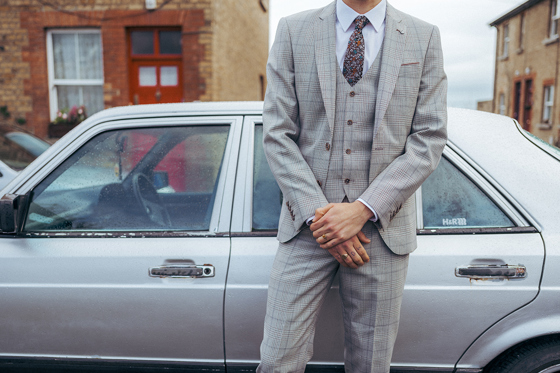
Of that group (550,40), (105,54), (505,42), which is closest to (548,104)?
(550,40)

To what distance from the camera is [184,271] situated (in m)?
1.97

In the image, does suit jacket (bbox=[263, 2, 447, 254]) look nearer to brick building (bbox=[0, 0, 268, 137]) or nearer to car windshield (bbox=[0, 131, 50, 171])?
car windshield (bbox=[0, 131, 50, 171])

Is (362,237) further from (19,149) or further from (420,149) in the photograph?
(19,149)

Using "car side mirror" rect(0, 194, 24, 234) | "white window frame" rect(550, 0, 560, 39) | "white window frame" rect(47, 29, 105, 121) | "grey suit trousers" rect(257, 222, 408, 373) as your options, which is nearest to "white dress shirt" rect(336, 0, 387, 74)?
"grey suit trousers" rect(257, 222, 408, 373)

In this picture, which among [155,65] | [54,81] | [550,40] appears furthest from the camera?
[550,40]

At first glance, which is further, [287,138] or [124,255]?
[124,255]

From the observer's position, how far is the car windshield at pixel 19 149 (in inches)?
177

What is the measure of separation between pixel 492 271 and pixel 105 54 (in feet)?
26.8

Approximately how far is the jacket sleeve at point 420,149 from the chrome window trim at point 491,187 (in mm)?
378

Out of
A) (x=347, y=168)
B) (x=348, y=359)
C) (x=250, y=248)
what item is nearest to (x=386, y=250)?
(x=347, y=168)

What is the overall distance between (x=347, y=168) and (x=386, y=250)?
0.31 meters

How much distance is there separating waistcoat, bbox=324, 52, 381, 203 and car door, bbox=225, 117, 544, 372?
473 millimetres

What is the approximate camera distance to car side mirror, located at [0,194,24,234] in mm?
1983

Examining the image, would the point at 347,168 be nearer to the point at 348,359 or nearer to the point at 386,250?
Result: the point at 386,250
